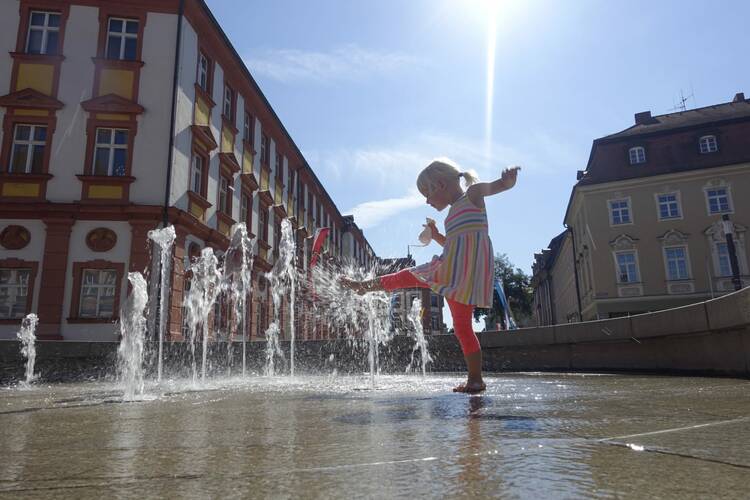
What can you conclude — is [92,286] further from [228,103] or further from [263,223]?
[263,223]

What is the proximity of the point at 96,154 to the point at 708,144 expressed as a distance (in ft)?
92.8

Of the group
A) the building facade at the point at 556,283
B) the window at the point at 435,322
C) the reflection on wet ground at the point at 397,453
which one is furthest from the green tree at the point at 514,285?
the reflection on wet ground at the point at 397,453

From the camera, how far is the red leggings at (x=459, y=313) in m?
3.47

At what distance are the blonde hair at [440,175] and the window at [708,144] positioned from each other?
2891 centimetres

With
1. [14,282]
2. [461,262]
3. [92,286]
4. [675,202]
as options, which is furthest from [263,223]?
[675,202]

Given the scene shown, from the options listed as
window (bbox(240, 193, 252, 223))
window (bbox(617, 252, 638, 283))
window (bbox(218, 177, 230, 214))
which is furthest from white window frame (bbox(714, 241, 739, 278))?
window (bbox(218, 177, 230, 214))

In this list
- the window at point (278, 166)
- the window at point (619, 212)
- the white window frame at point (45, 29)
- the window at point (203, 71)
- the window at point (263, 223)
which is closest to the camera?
the white window frame at point (45, 29)

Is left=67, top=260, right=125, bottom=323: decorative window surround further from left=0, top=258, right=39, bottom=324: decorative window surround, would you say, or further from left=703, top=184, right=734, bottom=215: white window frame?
left=703, top=184, right=734, bottom=215: white window frame

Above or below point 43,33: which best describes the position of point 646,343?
below

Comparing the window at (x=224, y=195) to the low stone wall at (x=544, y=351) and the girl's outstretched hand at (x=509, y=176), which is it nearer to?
the low stone wall at (x=544, y=351)

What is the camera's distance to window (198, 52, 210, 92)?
53.6 ft

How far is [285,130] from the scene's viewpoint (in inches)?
968

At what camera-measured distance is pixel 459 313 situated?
A: 3537mm

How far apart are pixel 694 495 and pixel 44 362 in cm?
876
